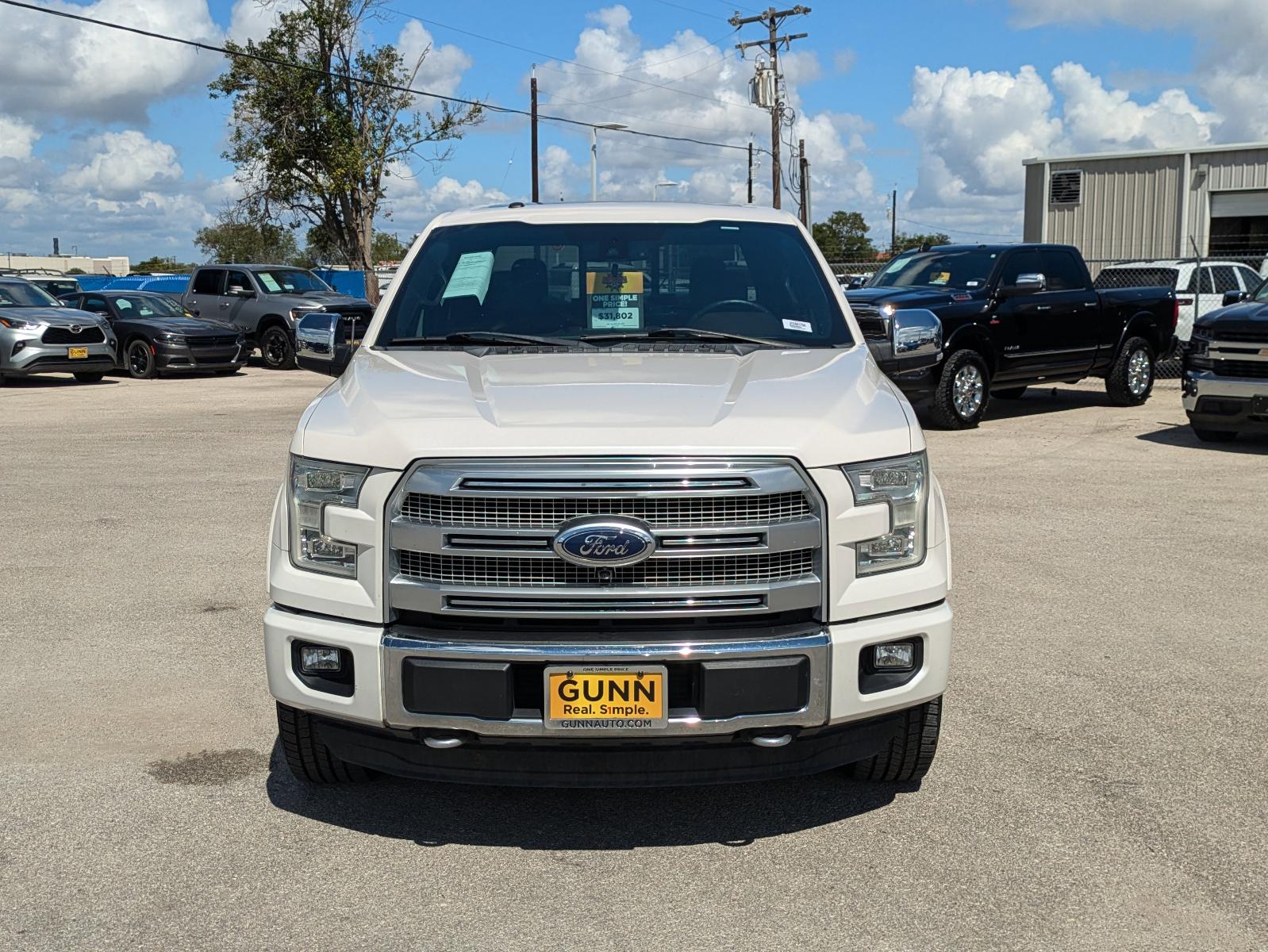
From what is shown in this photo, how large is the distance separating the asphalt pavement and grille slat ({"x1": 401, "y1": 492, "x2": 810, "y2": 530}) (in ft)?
3.26

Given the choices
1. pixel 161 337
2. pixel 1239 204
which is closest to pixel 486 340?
pixel 161 337

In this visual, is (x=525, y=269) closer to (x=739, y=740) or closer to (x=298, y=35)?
(x=739, y=740)

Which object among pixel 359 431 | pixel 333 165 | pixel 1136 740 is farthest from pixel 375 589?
pixel 333 165

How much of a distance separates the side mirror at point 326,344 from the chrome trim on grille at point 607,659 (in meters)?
1.95

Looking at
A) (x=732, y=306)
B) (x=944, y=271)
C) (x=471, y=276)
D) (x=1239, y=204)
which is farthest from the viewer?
(x=1239, y=204)

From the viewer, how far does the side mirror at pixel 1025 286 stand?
42.3 feet

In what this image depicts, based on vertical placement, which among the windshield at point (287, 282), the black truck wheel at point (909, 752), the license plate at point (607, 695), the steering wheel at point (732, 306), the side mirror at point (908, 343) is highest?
the windshield at point (287, 282)

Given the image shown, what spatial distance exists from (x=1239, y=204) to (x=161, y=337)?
2635 cm

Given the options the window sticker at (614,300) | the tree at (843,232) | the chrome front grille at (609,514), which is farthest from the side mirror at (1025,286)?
the tree at (843,232)

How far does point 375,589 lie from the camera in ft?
11.4

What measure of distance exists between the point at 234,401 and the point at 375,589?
15.4 metres

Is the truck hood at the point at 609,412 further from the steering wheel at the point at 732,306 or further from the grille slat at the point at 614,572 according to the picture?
the steering wheel at the point at 732,306

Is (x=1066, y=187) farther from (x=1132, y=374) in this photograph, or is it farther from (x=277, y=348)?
(x=277, y=348)

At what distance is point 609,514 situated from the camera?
338cm
